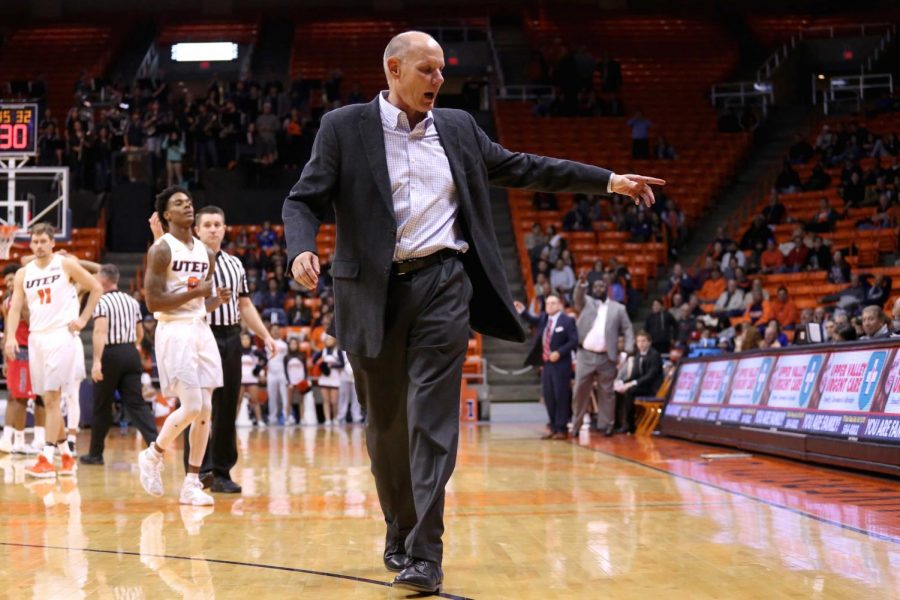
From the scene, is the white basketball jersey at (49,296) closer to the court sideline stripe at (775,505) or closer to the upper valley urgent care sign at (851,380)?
the court sideline stripe at (775,505)

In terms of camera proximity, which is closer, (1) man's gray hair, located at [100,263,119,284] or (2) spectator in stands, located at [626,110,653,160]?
(1) man's gray hair, located at [100,263,119,284]

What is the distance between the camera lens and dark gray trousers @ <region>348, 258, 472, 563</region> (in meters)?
4.03

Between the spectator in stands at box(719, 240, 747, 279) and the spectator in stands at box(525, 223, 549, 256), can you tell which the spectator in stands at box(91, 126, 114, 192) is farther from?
the spectator in stands at box(719, 240, 747, 279)

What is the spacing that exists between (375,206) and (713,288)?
16.1 meters

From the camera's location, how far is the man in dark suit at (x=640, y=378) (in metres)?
14.7

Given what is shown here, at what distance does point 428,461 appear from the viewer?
4055 millimetres

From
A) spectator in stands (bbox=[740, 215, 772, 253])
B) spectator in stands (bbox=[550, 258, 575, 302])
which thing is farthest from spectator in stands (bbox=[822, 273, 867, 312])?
spectator in stands (bbox=[550, 258, 575, 302])

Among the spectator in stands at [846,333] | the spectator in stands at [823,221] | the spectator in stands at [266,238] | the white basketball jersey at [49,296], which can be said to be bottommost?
the spectator in stands at [846,333]

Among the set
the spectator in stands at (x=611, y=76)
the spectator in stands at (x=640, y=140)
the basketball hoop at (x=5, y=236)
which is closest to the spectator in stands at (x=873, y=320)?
the basketball hoop at (x=5, y=236)

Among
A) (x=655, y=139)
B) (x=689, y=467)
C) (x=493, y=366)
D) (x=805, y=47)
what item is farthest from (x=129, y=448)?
(x=805, y=47)

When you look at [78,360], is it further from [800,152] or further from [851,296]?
[800,152]

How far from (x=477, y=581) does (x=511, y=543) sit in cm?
100

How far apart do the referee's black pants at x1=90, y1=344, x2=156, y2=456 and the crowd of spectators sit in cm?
1320

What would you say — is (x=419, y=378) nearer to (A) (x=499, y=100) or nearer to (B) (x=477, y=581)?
(B) (x=477, y=581)
